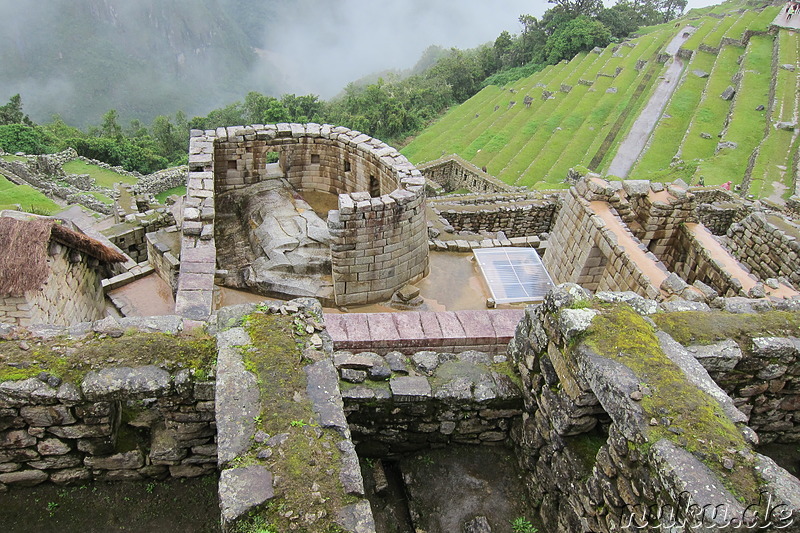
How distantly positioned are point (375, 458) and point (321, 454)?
2.46m

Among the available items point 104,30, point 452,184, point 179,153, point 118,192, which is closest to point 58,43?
point 104,30

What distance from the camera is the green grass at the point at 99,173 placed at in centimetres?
3638

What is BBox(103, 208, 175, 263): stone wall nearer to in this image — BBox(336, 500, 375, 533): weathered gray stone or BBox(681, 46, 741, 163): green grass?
BBox(336, 500, 375, 533): weathered gray stone

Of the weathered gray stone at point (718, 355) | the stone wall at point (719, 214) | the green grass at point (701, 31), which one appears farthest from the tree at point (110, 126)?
the green grass at point (701, 31)

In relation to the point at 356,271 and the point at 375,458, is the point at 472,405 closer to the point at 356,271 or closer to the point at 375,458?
the point at 375,458

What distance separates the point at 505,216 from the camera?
1878 centimetres

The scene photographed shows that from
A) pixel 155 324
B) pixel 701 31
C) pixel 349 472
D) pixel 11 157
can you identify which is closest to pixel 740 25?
pixel 701 31

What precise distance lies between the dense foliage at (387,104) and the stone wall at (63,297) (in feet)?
107

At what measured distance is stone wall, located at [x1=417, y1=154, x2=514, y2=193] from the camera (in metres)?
30.6

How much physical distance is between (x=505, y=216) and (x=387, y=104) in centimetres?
3674

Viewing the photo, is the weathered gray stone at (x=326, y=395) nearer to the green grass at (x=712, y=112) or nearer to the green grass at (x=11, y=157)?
the green grass at (x=712, y=112)

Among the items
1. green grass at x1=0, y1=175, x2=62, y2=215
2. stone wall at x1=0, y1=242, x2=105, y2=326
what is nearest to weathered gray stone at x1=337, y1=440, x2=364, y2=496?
stone wall at x1=0, y1=242, x2=105, y2=326

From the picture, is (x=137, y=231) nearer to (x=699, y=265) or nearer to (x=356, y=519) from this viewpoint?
(x=699, y=265)

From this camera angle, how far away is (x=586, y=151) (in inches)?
1553
